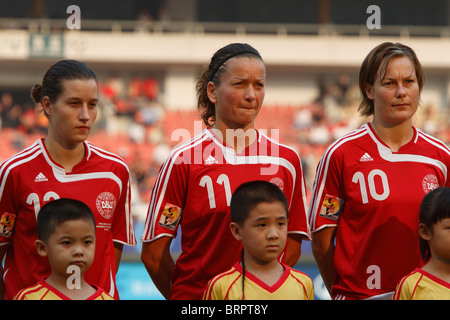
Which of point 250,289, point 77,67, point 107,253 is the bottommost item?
point 250,289

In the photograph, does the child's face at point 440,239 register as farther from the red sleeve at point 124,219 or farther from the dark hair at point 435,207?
the red sleeve at point 124,219

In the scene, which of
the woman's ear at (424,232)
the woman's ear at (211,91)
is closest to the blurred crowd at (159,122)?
the woman's ear at (211,91)

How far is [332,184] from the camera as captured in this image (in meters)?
3.55

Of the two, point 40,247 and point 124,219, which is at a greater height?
point 124,219

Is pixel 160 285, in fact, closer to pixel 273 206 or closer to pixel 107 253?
pixel 107 253

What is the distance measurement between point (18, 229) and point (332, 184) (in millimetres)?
1568

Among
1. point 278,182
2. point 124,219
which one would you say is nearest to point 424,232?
point 278,182

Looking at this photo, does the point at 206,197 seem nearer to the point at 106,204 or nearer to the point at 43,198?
the point at 106,204

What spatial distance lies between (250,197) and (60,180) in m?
0.95

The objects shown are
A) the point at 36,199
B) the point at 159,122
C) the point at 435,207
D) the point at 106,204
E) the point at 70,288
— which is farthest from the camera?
the point at 159,122

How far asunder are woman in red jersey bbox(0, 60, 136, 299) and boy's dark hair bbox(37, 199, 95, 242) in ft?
0.51

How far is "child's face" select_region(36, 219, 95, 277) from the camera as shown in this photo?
314 cm

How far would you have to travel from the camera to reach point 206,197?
348 centimetres

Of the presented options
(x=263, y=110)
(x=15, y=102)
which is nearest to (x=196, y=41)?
(x=263, y=110)
